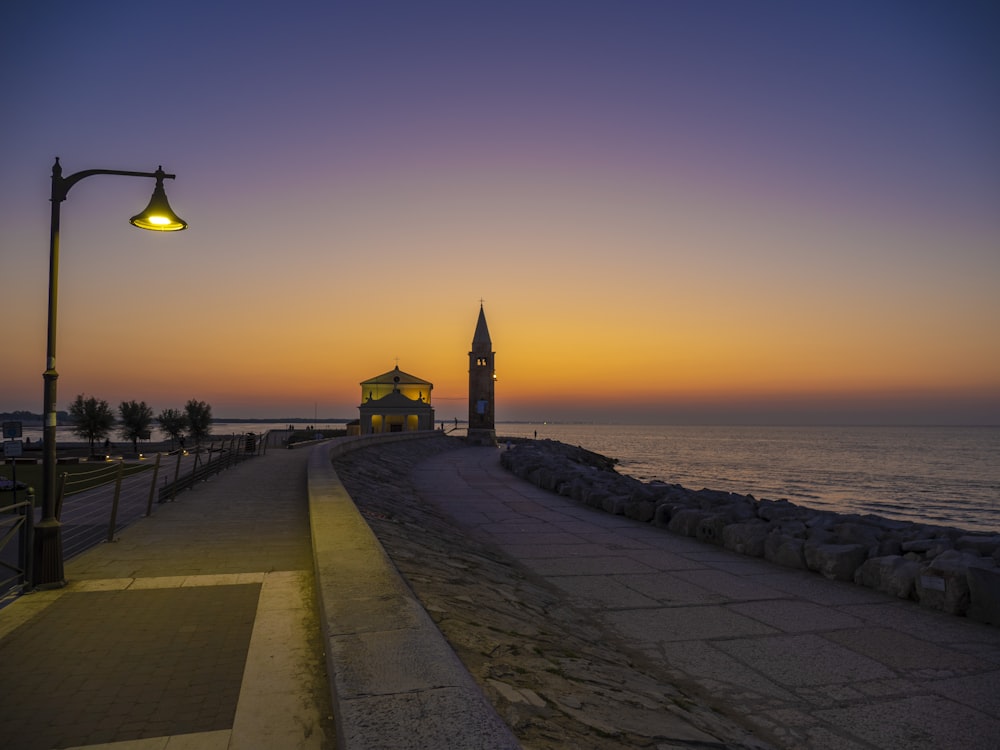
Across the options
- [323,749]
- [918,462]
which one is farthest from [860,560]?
[918,462]

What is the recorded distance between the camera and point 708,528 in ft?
37.8

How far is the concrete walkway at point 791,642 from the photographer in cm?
460

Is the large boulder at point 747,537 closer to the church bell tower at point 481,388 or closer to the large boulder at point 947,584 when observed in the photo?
the large boulder at point 947,584

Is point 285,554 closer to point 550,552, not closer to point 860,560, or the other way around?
point 550,552

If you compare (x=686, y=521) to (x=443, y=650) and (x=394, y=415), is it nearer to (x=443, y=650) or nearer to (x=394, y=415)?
(x=443, y=650)

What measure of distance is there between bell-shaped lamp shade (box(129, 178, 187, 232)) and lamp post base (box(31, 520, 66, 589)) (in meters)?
3.37

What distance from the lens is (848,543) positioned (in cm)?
989

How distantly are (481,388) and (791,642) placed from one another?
47.0 meters

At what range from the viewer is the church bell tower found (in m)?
51.6

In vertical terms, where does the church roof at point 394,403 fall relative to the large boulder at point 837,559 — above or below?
above

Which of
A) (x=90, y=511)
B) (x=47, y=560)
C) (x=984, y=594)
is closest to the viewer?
(x=47, y=560)

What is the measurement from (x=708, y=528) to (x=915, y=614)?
4.42 m

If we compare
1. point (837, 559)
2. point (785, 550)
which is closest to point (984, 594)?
point (837, 559)

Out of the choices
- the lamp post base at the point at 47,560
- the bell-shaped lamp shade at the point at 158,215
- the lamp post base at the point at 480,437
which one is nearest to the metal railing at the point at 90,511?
the lamp post base at the point at 47,560
